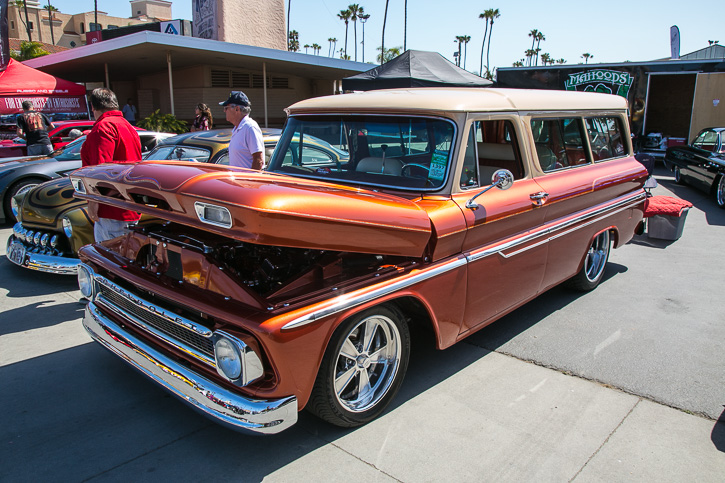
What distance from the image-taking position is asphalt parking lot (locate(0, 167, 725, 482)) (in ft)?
8.57

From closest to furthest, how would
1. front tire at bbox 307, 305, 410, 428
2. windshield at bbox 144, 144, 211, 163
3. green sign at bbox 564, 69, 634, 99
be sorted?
front tire at bbox 307, 305, 410, 428, windshield at bbox 144, 144, 211, 163, green sign at bbox 564, 69, 634, 99

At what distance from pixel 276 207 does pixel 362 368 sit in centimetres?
120

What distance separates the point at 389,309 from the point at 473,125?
4.52 ft

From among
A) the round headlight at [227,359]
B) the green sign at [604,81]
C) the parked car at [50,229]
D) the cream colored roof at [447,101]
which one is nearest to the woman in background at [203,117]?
the parked car at [50,229]

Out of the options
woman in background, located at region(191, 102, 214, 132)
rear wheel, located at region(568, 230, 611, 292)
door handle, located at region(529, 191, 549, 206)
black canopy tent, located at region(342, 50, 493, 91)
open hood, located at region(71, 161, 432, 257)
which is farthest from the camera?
black canopy tent, located at region(342, 50, 493, 91)

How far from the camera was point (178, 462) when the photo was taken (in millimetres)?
2619

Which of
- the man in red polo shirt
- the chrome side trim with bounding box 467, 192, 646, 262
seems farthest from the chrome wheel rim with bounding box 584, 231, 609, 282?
the man in red polo shirt

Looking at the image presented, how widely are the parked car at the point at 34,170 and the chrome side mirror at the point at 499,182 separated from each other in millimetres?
6211

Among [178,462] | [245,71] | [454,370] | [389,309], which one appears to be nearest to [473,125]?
[389,309]

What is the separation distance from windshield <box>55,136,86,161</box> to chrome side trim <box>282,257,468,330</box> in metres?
7.23

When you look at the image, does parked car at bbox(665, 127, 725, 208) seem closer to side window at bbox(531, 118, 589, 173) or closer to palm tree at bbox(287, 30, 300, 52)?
side window at bbox(531, 118, 589, 173)

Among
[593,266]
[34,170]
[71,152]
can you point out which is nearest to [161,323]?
[593,266]

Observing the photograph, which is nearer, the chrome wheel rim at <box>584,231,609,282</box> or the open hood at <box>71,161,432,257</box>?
the open hood at <box>71,161,432,257</box>

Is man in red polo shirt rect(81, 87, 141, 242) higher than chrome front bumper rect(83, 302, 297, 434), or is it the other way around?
man in red polo shirt rect(81, 87, 141, 242)
